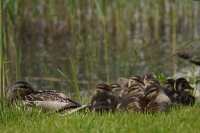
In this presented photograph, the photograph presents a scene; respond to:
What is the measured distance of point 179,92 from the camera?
685 cm

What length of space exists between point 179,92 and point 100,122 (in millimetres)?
1621

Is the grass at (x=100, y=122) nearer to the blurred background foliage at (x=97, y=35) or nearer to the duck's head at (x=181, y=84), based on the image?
the duck's head at (x=181, y=84)

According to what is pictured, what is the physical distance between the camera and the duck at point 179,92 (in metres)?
6.71

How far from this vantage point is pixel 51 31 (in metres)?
17.3

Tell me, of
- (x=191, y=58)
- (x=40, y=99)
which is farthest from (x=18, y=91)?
(x=191, y=58)

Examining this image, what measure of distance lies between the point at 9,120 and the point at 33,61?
802 centimetres

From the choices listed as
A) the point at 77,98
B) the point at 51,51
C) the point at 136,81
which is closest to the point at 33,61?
the point at 51,51

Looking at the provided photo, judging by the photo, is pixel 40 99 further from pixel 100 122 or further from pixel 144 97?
pixel 100 122

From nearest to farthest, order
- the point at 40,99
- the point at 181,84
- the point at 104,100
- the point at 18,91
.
→ the point at 104,100 < the point at 40,99 < the point at 18,91 < the point at 181,84

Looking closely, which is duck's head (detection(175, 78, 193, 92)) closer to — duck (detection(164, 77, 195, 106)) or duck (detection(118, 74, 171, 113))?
duck (detection(164, 77, 195, 106))

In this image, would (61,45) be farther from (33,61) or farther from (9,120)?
(9,120)

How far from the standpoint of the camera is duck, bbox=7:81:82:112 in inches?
252

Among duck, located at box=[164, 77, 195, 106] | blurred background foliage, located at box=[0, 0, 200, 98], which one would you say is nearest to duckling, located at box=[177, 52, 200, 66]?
blurred background foliage, located at box=[0, 0, 200, 98]

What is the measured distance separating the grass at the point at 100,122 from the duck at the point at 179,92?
53cm
